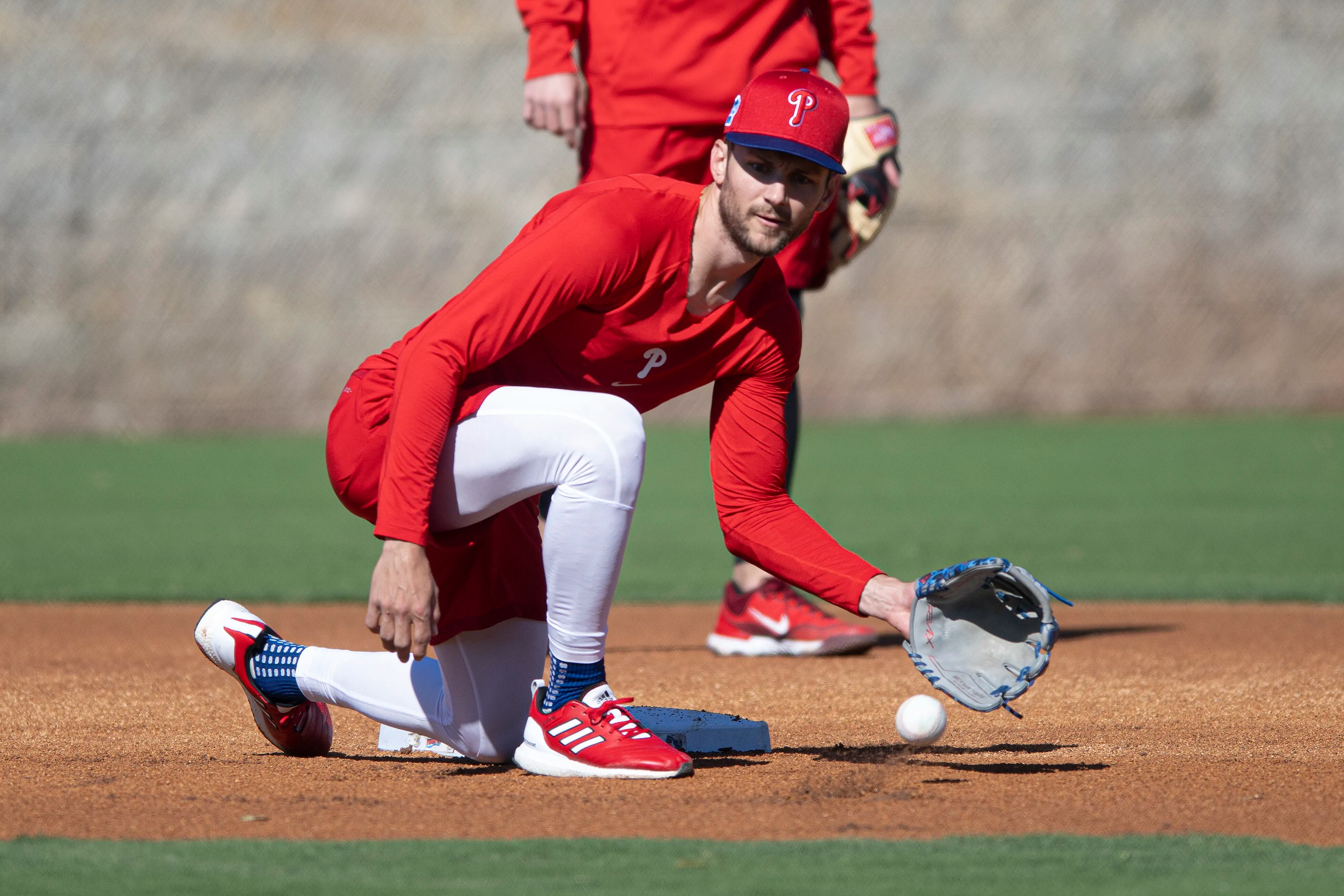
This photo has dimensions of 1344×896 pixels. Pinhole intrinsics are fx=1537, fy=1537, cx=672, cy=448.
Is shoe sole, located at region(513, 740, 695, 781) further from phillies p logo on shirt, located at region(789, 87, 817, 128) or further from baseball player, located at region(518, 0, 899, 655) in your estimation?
baseball player, located at region(518, 0, 899, 655)

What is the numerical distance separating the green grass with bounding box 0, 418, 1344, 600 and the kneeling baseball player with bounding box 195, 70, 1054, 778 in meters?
2.69

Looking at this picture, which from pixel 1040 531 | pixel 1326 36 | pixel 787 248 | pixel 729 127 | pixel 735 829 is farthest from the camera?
pixel 1326 36

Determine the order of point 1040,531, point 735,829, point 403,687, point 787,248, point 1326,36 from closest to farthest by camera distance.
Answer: point 735,829, point 403,687, point 787,248, point 1040,531, point 1326,36

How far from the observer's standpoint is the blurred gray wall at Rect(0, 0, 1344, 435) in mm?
12141

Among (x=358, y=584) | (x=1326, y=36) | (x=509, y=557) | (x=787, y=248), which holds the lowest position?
(x=358, y=584)

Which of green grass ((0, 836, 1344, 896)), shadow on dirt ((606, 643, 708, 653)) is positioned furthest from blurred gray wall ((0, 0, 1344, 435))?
green grass ((0, 836, 1344, 896))

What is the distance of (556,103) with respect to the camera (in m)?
4.36

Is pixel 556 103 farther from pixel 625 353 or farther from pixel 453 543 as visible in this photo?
pixel 453 543

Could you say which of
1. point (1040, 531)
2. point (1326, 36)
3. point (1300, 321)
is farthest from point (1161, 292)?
point (1040, 531)

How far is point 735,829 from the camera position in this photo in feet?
8.04

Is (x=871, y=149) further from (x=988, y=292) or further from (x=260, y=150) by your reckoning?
(x=260, y=150)

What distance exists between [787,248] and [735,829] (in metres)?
2.53

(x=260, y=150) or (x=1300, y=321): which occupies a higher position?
(x=260, y=150)

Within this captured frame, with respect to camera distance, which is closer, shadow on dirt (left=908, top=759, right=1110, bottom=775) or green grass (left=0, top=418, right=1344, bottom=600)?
shadow on dirt (left=908, top=759, right=1110, bottom=775)
